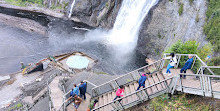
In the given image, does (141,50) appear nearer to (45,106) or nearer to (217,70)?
(217,70)

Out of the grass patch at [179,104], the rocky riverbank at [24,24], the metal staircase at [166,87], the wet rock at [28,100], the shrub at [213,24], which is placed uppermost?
the rocky riverbank at [24,24]

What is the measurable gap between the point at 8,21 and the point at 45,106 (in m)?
35.3

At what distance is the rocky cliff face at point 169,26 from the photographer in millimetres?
21250

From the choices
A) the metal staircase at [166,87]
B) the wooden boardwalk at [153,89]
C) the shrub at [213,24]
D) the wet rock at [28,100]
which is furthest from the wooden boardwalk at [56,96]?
the shrub at [213,24]

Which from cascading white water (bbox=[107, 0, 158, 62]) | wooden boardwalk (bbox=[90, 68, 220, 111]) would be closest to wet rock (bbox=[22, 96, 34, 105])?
wooden boardwalk (bbox=[90, 68, 220, 111])

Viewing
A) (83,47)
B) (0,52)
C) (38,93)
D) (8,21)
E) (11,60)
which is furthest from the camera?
(8,21)

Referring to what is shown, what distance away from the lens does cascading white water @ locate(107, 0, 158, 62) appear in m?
28.6

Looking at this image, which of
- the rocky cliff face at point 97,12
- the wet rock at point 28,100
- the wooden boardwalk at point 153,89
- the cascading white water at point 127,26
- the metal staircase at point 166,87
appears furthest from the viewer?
the rocky cliff face at point 97,12

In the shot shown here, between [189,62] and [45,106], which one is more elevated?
[189,62]

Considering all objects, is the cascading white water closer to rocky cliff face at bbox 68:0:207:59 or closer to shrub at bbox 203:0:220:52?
rocky cliff face at bbox 68:0:207:59

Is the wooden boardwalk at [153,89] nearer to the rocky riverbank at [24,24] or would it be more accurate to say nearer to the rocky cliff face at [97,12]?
the rocky cliff face at [97,12]

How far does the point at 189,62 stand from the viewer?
28.7 feet

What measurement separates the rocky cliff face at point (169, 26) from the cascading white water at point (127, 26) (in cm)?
169

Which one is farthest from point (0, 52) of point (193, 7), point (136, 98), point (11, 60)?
point (193, 7)
